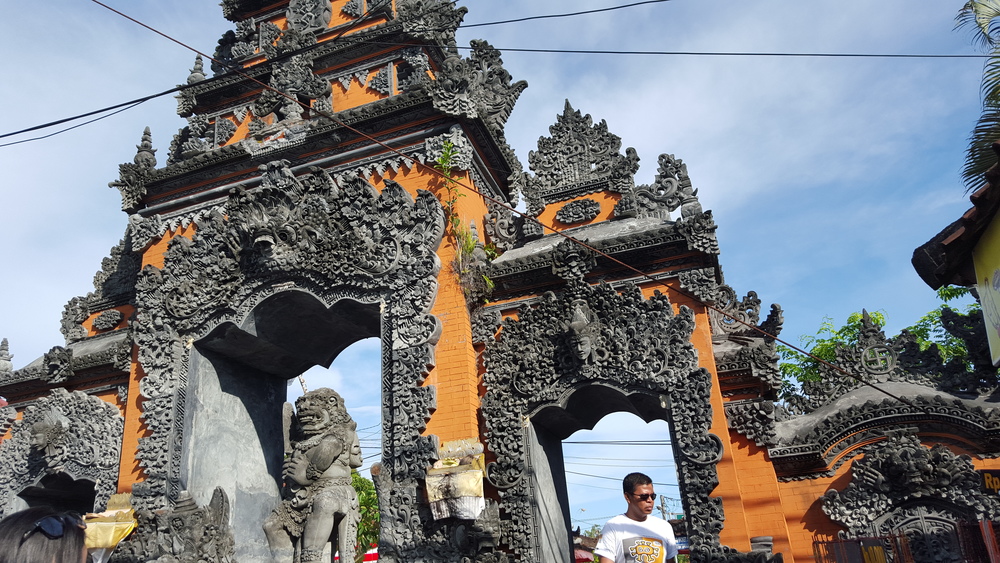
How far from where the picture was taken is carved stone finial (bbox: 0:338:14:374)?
1530cm

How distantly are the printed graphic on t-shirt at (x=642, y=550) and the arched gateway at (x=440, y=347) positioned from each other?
15.4 feet

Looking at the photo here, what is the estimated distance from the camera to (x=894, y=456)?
32.0 feet

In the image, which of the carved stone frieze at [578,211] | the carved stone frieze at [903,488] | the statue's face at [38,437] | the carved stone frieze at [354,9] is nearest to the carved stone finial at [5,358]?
the statue's face at [38,437]

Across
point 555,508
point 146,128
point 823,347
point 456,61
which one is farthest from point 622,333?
point 823,347

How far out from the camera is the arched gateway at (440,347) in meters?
9.71

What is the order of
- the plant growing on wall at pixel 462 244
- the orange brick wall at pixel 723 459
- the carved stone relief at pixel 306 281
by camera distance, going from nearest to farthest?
the orange brick wall at pixel 723 459, the carved stone relief at pixel 306 281, the plant growing on wall at pixel 462 244

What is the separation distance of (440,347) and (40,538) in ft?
25.7

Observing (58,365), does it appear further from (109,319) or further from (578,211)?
(578,211)

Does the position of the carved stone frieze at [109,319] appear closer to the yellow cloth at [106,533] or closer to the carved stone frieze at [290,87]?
the yellow cloth at [106,533]

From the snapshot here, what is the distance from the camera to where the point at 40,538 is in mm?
2871

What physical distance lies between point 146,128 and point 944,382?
1599 cm

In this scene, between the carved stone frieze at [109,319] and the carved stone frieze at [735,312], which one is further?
the carved stone frieze at [109,319]

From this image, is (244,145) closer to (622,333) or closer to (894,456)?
(622,333)

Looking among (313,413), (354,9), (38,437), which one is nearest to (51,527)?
(313,413)
